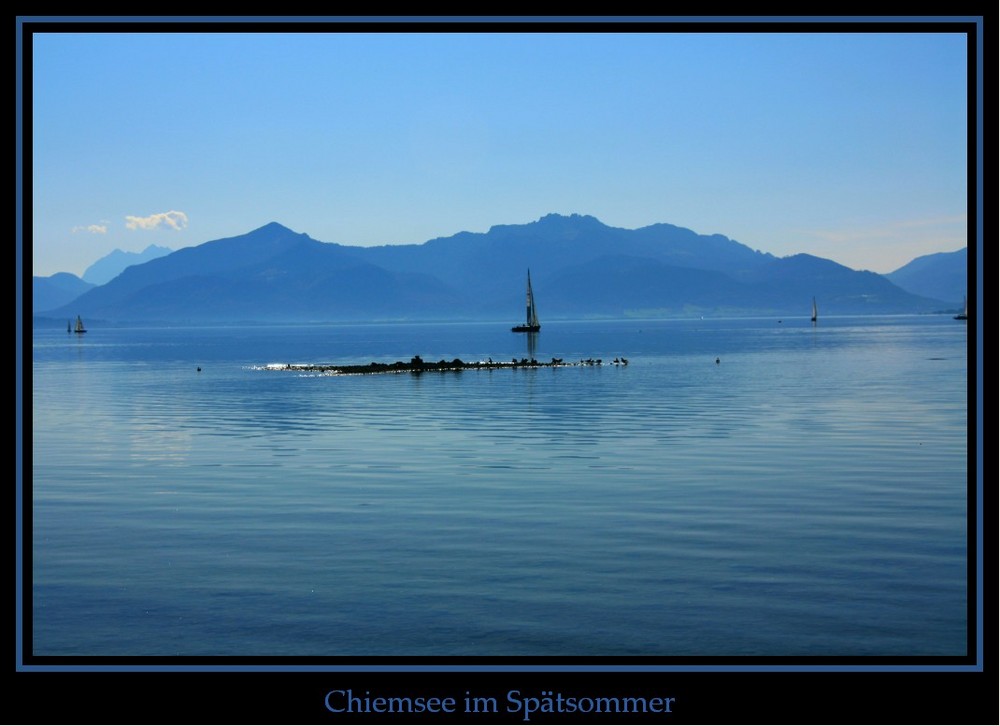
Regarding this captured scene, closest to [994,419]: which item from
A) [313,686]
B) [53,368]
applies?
[313,686]

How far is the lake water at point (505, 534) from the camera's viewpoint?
1812cm

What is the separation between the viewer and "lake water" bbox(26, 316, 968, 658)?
18.1 meters

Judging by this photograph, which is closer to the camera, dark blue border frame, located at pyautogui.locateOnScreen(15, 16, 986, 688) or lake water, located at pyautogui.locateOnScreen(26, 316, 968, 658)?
dark blue border frame, located at pyautogui.locateOnScreen(15, 16, 986, 688)

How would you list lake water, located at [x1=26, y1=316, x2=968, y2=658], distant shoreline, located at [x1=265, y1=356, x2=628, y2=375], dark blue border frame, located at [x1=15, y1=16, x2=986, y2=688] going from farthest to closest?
distant shoreline, located at [x1=265, y1=356, x2=628, y2=375]
lake water, located at [x1=26, y1=316, x2=968, y2=658]
dark blue border frame, located at [x1=15, y1=16, x2=986, y2=688]

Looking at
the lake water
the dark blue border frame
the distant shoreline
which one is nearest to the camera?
the dark blue border frame

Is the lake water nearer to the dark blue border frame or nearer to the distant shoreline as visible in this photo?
the dark blue border frame

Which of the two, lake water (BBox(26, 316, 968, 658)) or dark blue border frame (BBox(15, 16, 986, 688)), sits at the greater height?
dark blue border frame (BBox(15, 16, 986, 688))

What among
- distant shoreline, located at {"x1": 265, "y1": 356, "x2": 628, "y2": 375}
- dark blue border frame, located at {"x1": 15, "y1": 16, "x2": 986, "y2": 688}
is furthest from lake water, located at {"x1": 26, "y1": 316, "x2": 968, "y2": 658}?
distant shoreline, located at {"x1": 265, "y1": 356, "x2": 628, "y2": 375}

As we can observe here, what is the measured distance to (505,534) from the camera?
2558 centimetres
